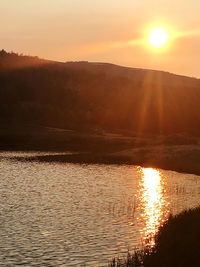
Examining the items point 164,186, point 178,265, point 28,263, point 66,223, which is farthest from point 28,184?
point 178,265

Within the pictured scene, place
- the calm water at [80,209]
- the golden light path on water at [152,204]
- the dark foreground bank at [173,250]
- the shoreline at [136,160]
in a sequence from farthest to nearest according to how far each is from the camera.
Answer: the shoreline at [136,160]
the golden light path on water at [152,204]
the calm water at [80,209]
the dark foreground bank at [173,250]

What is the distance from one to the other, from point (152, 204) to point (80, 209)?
9.24 meters

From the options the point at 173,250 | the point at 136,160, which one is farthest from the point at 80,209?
the point at 136,160

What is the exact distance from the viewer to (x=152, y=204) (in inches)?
2183

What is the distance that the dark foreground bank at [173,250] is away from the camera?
2846cm

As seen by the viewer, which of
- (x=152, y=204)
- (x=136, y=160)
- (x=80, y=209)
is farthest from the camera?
(x=136, y=160)

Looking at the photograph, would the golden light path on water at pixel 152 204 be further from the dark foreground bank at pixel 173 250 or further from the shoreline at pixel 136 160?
the shoreline at pixel 136 160

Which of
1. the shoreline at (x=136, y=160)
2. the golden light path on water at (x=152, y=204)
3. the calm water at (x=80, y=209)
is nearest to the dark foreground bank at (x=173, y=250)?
the golden light path on water at (x=152, y=204)

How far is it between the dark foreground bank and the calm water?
9.17 feet

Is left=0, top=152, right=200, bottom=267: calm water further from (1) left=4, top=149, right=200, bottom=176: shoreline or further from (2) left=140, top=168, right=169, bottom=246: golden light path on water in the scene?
(1) left=4, top=149, right=200, bottom=176: shoreline

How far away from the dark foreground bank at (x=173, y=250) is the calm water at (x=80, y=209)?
2.80 m

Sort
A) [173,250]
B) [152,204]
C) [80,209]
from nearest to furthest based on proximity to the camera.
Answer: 1. [173,250]
2. [80,209]
3. [152,204]

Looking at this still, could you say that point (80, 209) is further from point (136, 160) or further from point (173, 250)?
point (136, 160)

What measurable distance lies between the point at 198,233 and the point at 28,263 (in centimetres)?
1039
